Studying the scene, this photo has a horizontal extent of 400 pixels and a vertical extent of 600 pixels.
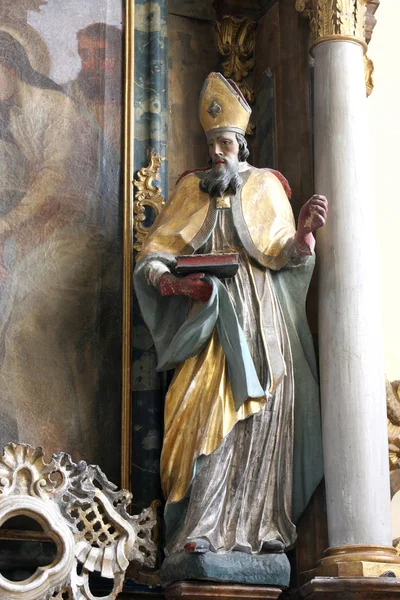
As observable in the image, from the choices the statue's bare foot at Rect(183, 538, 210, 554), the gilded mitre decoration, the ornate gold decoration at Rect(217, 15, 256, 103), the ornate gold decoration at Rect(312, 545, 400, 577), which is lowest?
the ornate gold decoration at Rect(312, 545, 400, 577)

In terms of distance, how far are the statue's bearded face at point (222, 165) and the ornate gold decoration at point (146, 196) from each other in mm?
374

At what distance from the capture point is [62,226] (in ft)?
20.0

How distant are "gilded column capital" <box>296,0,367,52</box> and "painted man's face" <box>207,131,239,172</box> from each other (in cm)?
58

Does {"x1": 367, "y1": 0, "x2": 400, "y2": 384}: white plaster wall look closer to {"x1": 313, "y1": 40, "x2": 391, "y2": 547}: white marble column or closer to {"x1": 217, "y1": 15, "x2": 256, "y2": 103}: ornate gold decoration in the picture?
{"x1": 217, "y1": 15, "x2": 256, "y2": 103}: ornate gold decoration

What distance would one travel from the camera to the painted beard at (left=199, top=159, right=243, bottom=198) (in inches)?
228

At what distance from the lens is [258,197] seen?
580 cm

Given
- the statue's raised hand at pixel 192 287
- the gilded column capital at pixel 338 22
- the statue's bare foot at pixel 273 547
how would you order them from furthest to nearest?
the gilded column capital at pixel 338 22 → the statue's raised hand at pixel 192 287 → the statue's bare foot at pixel 273 547

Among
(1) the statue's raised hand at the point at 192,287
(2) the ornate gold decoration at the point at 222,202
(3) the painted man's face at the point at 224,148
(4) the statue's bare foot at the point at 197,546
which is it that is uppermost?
(3) the painted man's face at the point at 224,148

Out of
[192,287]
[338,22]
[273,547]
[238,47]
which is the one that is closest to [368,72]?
[338,22]

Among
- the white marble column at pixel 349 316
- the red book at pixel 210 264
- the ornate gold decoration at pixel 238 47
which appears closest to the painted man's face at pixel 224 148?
the white marble column at pixel 349 316

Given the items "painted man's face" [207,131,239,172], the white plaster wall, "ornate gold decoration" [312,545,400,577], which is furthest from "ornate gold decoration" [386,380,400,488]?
"painted man's face" [207,131,239,172]

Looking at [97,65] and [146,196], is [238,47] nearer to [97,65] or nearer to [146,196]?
[97,65]

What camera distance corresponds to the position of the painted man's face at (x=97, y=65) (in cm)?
633

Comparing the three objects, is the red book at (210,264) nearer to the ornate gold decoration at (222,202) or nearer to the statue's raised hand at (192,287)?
the statue's raised hand at (192,287)
